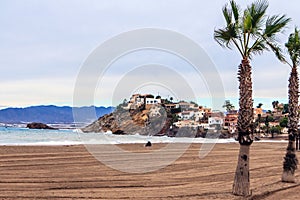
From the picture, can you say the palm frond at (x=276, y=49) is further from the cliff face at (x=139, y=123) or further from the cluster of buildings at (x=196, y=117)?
the cluster of buildings at (x=196, y=117)

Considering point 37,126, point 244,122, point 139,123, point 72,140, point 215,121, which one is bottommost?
point 72,140

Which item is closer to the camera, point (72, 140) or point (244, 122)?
point (244, 122)

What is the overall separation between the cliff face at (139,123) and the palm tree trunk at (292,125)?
6799 centimetres

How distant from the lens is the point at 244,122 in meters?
13.1

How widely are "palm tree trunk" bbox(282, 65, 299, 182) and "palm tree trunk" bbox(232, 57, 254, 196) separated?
3957 mm

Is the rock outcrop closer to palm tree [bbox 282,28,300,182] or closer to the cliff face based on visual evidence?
the cliff face

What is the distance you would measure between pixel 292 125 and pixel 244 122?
4.63 meters

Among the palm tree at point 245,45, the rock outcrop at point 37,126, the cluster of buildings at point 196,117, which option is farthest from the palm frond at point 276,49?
the rock outcrop at point 37,126

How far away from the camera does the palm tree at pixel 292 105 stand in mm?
16594

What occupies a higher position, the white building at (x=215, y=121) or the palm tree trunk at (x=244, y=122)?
the white building at (x=215, y=121)

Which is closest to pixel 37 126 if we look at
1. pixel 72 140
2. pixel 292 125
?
pixel 72 140

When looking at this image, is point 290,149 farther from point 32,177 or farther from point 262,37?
point 32,177

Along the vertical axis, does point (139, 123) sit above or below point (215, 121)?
below

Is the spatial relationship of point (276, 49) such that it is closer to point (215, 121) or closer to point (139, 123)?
point (139, 123)
